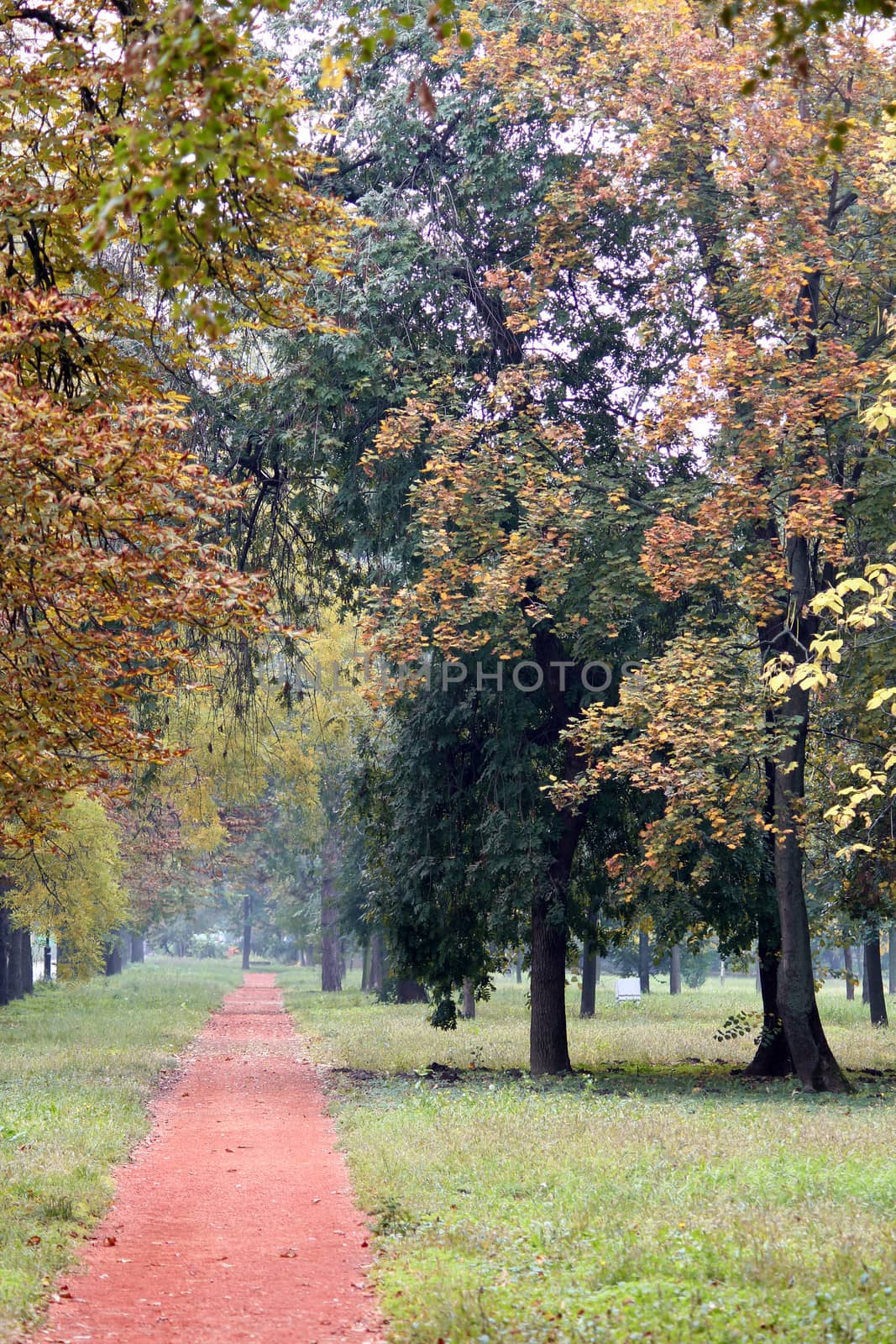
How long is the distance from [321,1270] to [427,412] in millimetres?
11605

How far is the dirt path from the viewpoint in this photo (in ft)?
22.8

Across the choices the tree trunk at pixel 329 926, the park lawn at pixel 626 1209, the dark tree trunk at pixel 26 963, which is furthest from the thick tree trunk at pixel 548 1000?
the dark tree trunk at pixel 26 963

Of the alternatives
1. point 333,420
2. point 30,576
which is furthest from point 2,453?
point 333,420

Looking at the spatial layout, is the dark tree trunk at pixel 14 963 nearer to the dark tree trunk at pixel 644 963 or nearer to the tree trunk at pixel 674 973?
the tree trunk at pixel 674 973

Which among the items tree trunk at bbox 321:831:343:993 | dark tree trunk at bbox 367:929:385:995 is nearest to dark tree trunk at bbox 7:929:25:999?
tree trunk at bbox 321:831:343:993

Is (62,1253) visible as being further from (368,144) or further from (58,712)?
(368,144)

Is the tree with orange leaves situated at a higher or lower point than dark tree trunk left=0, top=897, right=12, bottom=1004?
higher

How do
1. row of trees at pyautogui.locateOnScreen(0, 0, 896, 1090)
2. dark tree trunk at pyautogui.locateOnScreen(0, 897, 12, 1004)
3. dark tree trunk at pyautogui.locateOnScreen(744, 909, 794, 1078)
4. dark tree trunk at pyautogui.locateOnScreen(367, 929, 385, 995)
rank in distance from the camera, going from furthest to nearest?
1. dark tree trunk at pyautogui.locateOnScreen(367, 929, 385, 995)
2. dark tree trunk at pyautogui.locateOnScreen(0, 897, 12, 1004)
3. dark tree trunk at pyautogui.locateOnScreen(744, 909, 794, 1078)
4. row of trees at pyautogui.locateOnScreen(0, 0, 896, 1090)

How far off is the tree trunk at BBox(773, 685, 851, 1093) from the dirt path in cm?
634

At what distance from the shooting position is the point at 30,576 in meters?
7.87

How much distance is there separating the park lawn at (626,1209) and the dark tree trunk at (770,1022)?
126 cm

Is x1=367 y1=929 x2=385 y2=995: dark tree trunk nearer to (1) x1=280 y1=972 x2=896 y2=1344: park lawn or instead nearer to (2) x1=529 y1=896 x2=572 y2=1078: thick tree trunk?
(2) x1=529 y1=896 x2=572 y2=1078: thick tree trunk

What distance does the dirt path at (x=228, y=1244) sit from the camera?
694 cm

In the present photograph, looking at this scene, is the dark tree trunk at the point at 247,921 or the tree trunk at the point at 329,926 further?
the dark tree trunk at the point at 247,921
